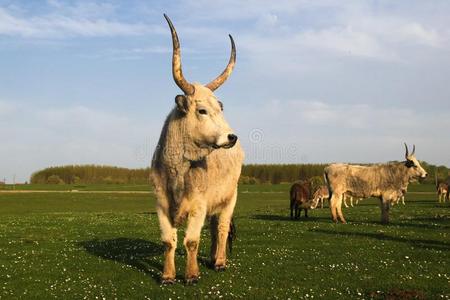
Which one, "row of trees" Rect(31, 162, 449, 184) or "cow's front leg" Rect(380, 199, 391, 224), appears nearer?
"cow's front leg" Rect(380, 199, 391, 224)

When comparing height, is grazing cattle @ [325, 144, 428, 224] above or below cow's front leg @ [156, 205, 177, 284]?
above

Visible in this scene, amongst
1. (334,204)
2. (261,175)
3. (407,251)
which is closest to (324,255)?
(407,251)

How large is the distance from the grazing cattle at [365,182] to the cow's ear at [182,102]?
1631 centimetres

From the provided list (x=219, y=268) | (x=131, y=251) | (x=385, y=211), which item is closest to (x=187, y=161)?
(x=219, y=268)

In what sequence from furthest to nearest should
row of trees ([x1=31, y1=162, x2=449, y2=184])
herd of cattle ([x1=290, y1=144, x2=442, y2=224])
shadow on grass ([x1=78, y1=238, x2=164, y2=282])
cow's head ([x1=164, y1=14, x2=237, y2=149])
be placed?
1. row of trees ([x1=31, y1=162, x2=449, y2=184])
2. herd of cattle ([x1=290, y1=144, x2=442, y2=224])
3. shadow on grass ([x1=78, y1=238, x2=164, y2=282])
4. cow's head ([x1=164, y1=14, x2=237, y2=149])

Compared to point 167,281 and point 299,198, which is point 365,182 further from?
point 167,281

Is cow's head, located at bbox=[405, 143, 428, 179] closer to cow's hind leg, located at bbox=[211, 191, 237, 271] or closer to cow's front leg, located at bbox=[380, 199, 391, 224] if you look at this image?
cow's front leg, located at bbox=[380, 199, 391, 224]

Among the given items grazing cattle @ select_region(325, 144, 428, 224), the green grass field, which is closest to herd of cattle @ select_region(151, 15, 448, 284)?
the green grass field

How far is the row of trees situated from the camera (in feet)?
379

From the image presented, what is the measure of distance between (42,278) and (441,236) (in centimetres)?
1438

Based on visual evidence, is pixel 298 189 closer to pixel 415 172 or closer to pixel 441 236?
pixel 415 172

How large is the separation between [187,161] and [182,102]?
4.04 ft

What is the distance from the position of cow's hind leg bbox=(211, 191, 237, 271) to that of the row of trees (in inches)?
3753

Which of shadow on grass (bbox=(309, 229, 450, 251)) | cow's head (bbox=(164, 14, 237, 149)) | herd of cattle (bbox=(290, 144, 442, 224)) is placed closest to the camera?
cow's head (bbox=(164, 14, 237, 149))
